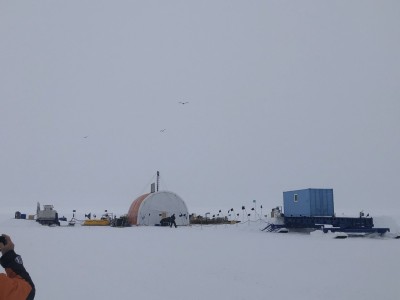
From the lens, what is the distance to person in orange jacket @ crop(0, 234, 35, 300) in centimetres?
356

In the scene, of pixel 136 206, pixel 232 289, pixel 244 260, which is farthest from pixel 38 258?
pixel 136 206

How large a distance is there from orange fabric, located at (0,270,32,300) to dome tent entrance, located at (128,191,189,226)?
4159 centimetres

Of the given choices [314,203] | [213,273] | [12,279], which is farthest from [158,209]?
[12,279]

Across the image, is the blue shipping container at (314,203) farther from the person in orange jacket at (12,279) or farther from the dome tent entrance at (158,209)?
the person in orange jacket at (12,279)

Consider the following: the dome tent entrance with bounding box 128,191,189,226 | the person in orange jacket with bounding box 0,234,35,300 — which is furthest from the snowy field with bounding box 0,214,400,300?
the dome tent entrance with bounding box 128,191,189,226

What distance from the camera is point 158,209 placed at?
4525 centimetres

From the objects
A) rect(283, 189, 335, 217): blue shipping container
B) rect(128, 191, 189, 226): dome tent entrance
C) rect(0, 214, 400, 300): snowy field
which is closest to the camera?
rect(0, 214, 400, 300): snowy field

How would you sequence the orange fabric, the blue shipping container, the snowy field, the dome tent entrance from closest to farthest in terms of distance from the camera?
the orange fabric, the snowy field, the blue shipping container, the dome tent entrance

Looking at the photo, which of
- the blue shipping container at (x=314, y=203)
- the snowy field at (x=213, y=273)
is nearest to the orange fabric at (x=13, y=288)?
the snowy field at (x=213, y=273)

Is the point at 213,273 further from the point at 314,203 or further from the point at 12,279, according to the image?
the point at 314,203

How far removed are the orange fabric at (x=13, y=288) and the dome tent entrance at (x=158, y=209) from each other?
41.6 m

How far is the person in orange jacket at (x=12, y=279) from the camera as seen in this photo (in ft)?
11.7

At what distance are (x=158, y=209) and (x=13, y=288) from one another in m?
42.2

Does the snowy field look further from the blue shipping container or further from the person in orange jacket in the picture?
the blue shipping container
